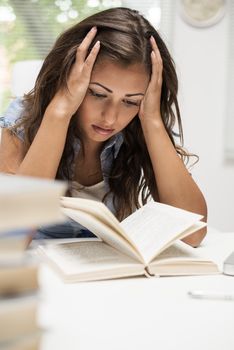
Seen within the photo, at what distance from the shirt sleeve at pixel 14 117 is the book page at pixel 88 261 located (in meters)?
0.44

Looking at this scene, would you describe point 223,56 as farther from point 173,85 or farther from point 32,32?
point 173,85

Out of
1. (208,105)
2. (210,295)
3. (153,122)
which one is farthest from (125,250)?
(208,105)

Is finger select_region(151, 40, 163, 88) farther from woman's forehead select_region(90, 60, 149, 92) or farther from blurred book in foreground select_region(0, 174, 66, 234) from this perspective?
blurred book in foreground select_region(0, 174, 66, 234)

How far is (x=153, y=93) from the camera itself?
136 cm

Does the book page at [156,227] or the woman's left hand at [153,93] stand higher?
the woman's left hand at [153,93]

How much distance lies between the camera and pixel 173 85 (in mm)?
1424

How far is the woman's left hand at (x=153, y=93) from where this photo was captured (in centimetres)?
134

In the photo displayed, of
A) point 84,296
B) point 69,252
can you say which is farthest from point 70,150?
point 84,296

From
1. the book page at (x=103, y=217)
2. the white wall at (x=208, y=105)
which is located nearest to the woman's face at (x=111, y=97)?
the book page at (x=103, y=217)

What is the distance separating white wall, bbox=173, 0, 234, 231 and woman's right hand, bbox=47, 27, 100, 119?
186 centimetres

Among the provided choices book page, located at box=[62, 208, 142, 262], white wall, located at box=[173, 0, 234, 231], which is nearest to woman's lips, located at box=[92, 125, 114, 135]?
book page, located at box=[62, 208, 142, 262]

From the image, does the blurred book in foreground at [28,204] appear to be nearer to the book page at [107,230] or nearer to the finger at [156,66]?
the book page at [107,230]

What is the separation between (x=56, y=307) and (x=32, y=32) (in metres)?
2.74

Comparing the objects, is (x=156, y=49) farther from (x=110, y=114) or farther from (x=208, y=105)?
(x=208, y=105)
